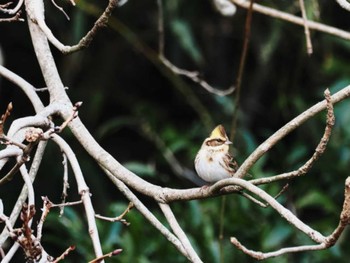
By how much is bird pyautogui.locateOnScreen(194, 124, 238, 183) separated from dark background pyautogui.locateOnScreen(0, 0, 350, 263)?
2274 mm

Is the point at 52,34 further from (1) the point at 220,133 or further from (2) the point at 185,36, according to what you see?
(2) the point at 185,36

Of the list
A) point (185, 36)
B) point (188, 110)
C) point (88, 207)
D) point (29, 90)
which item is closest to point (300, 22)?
point (29, 90)

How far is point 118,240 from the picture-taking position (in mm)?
5516

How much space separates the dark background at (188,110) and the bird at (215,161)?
227cm

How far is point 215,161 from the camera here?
310 cm

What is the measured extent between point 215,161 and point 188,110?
4.35 metres

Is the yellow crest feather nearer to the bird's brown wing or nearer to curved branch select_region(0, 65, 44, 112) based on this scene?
the bird's brown wing

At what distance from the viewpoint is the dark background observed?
567cm

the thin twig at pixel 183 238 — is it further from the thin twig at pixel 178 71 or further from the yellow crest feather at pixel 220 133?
the thin twig at pixel 178 71

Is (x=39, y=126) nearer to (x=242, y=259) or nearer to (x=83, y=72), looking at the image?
(x=242, y=259)

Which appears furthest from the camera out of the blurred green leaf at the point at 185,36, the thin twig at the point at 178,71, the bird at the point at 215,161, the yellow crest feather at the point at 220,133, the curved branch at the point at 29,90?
the blurred green leaf at the point at 185,36

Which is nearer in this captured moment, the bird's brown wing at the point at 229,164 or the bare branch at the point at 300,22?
the bird's brown wing at the point at 229,164

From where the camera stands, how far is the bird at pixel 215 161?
3049mm

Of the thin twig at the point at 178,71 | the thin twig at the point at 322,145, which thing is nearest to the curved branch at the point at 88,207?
the thin twig at the point at 322,145
